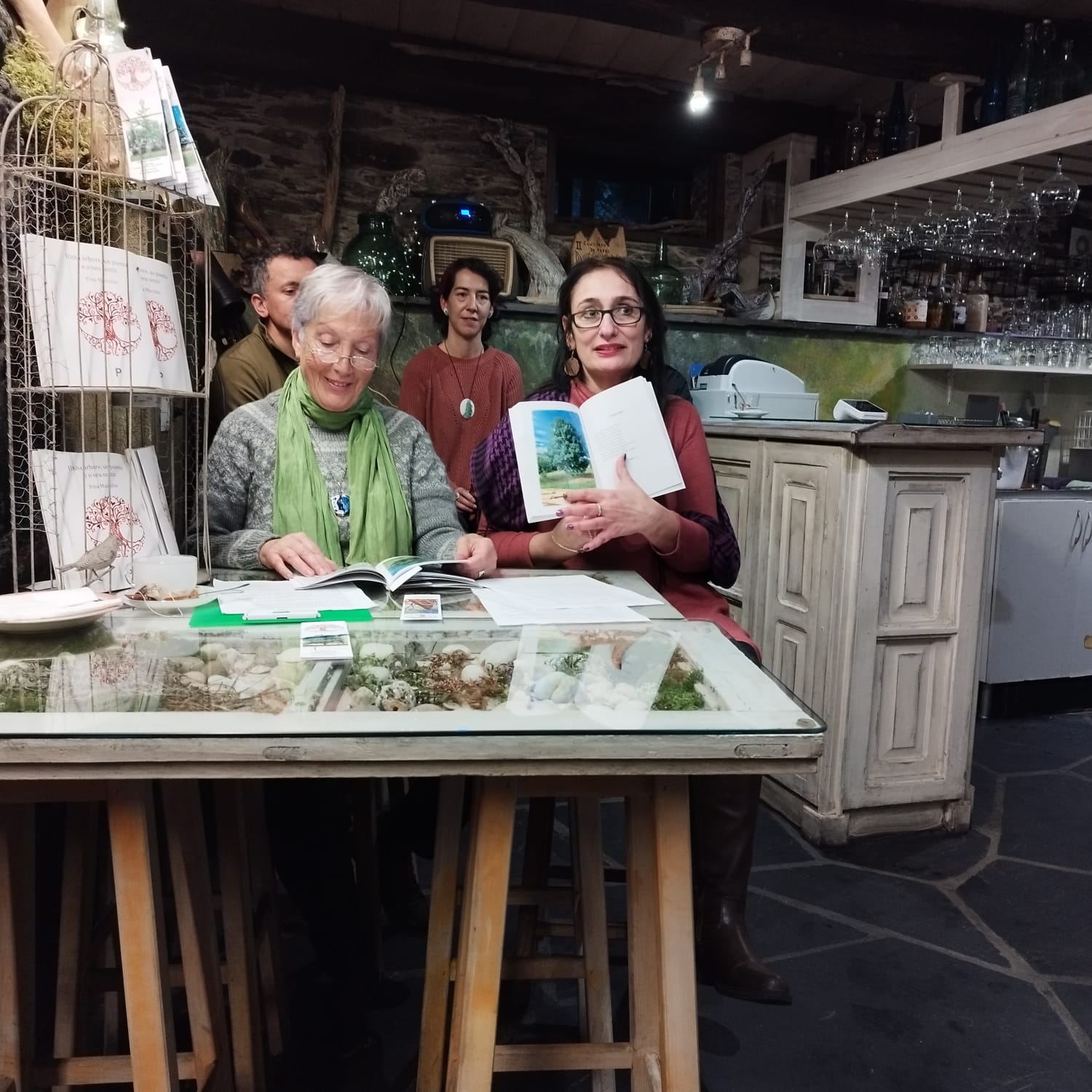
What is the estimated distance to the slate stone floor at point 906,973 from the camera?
5.77 ft

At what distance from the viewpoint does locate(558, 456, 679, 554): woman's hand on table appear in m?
1.75

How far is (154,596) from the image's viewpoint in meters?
1.50

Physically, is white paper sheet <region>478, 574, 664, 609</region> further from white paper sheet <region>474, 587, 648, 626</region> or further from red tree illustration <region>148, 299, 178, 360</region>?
red tree illustration <region>148, 299, 178, 360</region>

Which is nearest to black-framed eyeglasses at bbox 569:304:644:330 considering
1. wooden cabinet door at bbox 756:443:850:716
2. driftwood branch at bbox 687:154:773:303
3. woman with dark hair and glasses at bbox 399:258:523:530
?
wooden cabinet door at bbox 756:443:850:716

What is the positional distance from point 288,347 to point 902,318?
3.64 metres

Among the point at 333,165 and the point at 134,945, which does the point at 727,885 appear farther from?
the point at 333,165

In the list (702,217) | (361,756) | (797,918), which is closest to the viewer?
(361,756)

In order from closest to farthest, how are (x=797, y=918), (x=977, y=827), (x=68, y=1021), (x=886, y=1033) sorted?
(x=68, y=1021) → (x=886, y=1033) → (x=797, y=918) → (x=977, y=827)

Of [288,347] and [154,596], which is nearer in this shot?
[154,596]

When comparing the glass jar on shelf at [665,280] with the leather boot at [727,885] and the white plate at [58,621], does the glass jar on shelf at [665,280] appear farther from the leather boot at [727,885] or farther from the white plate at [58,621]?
the white plate at [58,621]

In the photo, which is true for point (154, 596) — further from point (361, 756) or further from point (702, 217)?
point (702, 217)

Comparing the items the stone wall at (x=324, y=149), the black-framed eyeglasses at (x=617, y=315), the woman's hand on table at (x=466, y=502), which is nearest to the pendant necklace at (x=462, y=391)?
the woman's hand on table at (x=466, y=502)

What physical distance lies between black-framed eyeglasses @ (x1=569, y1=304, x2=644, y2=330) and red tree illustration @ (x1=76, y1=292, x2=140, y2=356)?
899 millimetres

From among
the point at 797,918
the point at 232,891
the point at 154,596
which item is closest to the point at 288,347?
the point at 154,596
